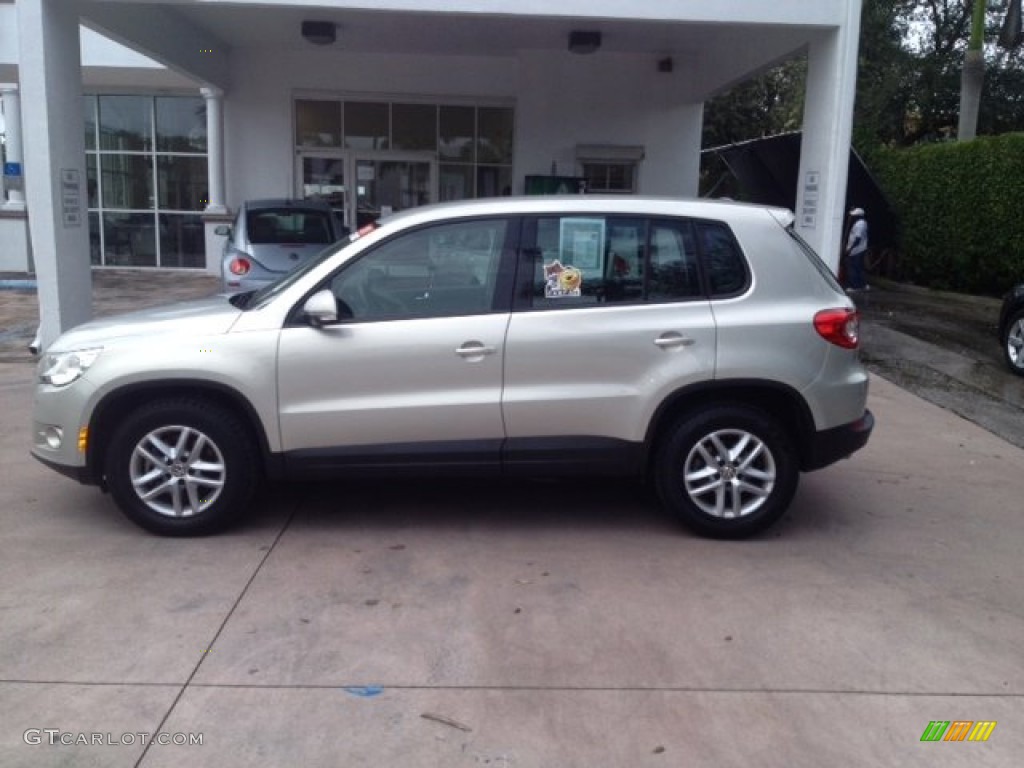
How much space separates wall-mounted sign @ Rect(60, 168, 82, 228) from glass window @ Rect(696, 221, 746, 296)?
6892 millimetres

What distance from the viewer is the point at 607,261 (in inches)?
203

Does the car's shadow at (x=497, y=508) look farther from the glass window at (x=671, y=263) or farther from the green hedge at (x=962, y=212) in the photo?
the green hedge at (x=962, y=212)

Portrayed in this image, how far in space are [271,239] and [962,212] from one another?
39.1ft

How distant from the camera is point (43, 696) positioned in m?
3.56

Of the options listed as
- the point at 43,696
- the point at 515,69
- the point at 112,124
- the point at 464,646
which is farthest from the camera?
the point at 112,124

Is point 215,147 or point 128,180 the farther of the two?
point 128,180

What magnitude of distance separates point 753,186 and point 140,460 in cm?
1664

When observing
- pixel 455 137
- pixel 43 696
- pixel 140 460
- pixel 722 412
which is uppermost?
pixel 455 137

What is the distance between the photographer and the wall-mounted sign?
9422mm

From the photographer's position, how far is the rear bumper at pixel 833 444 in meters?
5.22

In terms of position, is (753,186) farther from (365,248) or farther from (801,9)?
(365,248)

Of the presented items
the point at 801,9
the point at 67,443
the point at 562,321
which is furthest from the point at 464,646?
the point at 801,9

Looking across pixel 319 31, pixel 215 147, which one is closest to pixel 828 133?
pixel 319 31

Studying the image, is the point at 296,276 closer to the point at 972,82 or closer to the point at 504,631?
the point at 504,631
